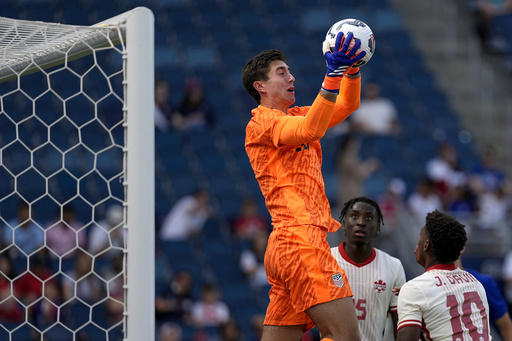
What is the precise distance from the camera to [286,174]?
13.1ft

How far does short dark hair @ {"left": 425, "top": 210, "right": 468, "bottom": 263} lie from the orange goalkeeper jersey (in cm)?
50

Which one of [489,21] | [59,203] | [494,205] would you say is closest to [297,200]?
[59,203]

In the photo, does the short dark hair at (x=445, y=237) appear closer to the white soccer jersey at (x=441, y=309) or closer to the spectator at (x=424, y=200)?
the white soccer jersey at (x=441, y=309)

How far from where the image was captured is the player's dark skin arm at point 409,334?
12.2 ft

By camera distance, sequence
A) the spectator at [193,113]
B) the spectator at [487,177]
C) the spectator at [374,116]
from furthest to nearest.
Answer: the spectator at [374,116]
the spectator at [193,113]
the spectator at [487,177]

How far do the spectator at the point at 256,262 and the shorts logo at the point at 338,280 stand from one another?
18.9 feet

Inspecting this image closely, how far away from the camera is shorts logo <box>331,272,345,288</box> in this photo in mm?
3836

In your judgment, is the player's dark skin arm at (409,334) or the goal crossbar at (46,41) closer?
the player's dark skin arm at (409,334)

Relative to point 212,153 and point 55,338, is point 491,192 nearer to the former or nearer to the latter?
point 212,153

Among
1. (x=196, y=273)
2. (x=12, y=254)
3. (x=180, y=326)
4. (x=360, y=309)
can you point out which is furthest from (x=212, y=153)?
(x=360, y=309)

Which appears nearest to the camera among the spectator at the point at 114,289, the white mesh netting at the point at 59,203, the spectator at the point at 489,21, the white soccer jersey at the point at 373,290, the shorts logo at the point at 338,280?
the shorts logo at the point at 338,280

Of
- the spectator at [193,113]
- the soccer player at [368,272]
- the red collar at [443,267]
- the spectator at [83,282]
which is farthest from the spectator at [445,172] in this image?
the red collar at [443,267]

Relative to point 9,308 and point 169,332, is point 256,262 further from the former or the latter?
point 9,308

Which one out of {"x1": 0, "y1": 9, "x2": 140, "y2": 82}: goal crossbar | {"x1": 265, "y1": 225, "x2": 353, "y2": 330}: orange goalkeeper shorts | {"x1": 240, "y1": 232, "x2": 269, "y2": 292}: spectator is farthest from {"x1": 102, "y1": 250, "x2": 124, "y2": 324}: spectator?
{"x1": 265, "y1": 225, "x2": 353, "y2": 330}: orange goalkeeper shorts
